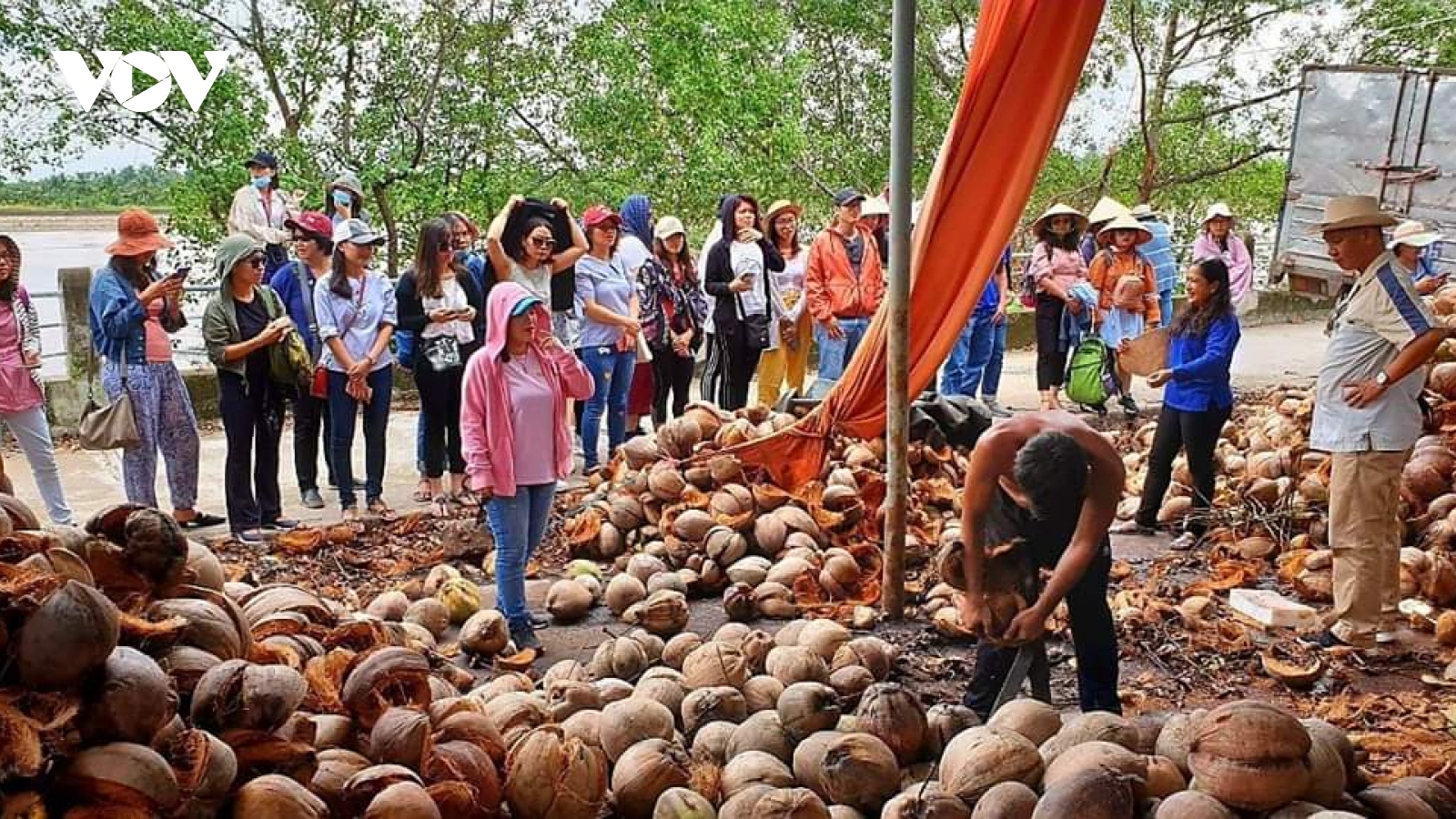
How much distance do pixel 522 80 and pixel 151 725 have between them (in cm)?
959

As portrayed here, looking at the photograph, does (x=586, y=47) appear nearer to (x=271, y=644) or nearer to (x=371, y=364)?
(x=371, y=364)

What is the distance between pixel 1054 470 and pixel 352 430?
15.6 feet

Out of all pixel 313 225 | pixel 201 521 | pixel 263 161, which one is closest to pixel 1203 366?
pixel 313 225

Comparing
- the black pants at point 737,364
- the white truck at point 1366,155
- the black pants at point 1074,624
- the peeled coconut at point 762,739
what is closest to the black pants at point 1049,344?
the black pants at point 737,364

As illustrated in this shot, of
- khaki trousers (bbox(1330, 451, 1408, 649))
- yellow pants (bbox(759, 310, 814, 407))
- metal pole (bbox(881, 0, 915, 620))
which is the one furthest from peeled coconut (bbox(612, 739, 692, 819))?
yellow pants (bbox(759, 310, 814, 407))

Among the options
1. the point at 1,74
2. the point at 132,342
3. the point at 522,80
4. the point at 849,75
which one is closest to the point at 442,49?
the point at 522,80

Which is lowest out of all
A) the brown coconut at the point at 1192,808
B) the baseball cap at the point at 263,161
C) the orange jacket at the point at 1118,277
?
the brown coconut at the point at 1192,808

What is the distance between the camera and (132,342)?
20.4ft

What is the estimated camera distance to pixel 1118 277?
8.59 m

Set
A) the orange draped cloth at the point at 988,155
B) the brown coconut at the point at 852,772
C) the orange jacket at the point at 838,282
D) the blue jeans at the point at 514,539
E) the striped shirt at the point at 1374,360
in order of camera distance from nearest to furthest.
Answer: the brown coconut at the point at 852,772 → the orange draped cloth at the point at 988,155 → the striped shirt at the point at 1374,360 → the blue jeans at the point at 514,539 → the orange jacket at the point at 838,282

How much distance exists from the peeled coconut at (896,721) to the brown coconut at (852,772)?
0.10m

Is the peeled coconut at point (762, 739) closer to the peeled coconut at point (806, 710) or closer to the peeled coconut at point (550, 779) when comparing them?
the peeled coconut at point (806, 710)

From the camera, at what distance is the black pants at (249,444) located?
6594mm

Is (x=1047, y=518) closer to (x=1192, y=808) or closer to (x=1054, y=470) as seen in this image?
(x=1054, y=470)
